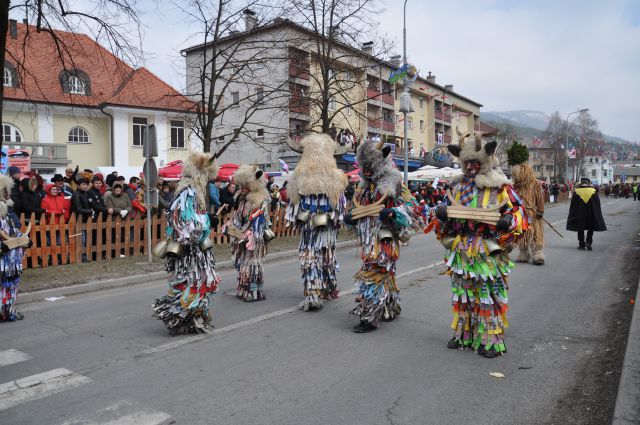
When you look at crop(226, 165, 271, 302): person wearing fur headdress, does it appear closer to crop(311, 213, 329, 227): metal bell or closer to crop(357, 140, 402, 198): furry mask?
crop(311, 213, 329, 227): metal bell

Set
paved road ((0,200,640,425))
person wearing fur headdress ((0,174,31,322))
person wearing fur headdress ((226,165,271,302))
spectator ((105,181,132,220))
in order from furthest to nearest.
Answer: spectator ((105,181,132,220)), person wearing fur headdress ((226,165,271,302)), person wearing fur headdress ((0,174,31,322)), paved road ((0,200,640,425))

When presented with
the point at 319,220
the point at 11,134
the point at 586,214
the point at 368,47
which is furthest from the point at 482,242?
the point at 11,134

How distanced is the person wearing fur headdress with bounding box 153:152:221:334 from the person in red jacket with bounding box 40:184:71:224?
587 cm

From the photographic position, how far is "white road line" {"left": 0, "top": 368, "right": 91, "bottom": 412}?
4.04 meters

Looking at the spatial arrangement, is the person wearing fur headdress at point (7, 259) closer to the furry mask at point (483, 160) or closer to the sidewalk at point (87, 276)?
the sidewalk at point (87, 276)

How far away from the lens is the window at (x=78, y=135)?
2814cm

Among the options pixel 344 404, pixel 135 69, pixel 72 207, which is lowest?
pixel 344 404

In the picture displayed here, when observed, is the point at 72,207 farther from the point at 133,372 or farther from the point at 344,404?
the point at 344,404

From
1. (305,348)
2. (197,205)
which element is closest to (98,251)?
(197,205)

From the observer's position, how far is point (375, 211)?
19.4 ft

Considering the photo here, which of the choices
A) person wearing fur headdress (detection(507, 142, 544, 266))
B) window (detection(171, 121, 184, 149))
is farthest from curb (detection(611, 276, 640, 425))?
window (detection(171, 121, 184, 149))

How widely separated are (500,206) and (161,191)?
32.8 feet

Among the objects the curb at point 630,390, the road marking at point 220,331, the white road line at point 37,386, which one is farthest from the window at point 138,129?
the curb at point 630,390

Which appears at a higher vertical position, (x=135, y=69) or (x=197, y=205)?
(x=135, y=69)
